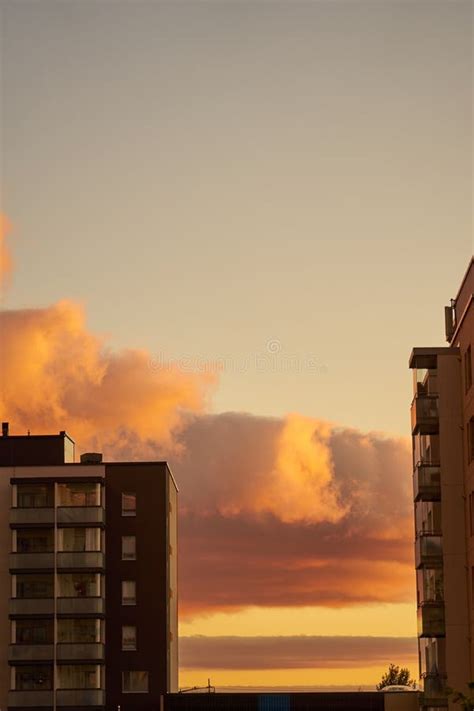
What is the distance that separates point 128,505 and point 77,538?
15.7ft

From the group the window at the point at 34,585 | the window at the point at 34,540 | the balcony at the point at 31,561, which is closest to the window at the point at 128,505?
the window at the point at 34,540

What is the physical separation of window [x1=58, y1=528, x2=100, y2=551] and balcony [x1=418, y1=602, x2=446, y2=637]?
4624 cm

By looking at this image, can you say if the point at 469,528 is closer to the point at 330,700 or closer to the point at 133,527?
the point at 330,700

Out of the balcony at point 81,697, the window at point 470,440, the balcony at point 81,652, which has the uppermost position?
the window at point 470,440

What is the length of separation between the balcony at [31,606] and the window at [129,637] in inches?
225

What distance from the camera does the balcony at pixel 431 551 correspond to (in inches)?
3081

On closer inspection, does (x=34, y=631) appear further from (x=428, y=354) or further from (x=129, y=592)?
(x=428, y=354)

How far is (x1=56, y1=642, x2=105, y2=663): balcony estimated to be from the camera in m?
117

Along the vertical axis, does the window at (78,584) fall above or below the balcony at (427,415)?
below

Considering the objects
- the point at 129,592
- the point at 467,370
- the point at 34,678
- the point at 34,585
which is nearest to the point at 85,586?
the point at 129,592

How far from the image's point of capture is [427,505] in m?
82.8

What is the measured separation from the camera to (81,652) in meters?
117

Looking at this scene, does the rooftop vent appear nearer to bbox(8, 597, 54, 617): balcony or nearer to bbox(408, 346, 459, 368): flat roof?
bbox(8, 597, 54, 617): balcony

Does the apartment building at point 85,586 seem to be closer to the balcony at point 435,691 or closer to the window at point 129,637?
the window at point 129,637
